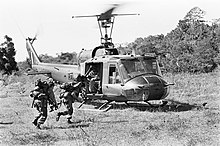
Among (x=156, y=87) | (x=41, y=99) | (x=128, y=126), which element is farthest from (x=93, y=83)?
(x=128, y=126)

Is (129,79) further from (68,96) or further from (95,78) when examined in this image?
(68,96)

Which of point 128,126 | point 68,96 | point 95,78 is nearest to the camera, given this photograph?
point 128,126

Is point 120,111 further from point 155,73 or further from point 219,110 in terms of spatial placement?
point 219,110

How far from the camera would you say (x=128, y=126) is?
8.77m

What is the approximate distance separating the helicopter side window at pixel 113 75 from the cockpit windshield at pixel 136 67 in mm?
354

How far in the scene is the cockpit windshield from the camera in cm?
1118

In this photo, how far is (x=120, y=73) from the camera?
11289 millimetres

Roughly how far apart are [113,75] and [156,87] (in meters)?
1.71

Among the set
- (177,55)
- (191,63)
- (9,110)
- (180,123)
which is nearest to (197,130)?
(180,123)

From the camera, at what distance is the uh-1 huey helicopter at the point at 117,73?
424 inches

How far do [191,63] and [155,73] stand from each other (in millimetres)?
21500

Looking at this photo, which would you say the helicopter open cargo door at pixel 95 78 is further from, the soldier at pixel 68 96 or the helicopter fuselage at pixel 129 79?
the soldier at pixel 68 96

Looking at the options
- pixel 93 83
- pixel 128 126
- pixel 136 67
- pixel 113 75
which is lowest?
pixel 128 126

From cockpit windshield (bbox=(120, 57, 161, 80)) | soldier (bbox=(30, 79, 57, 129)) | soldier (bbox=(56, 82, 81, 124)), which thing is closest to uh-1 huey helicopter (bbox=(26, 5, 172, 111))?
cockpit windshield (bbox=(120, 57, 161, 80))
